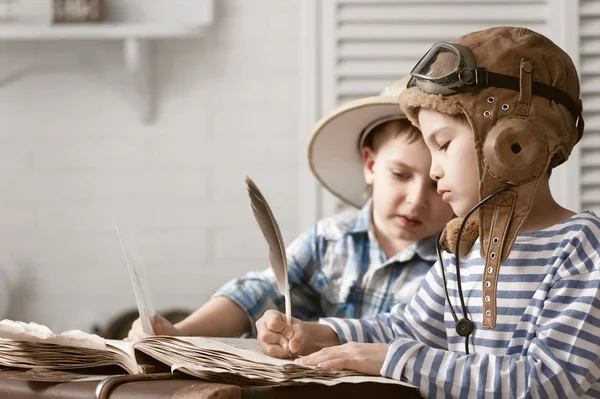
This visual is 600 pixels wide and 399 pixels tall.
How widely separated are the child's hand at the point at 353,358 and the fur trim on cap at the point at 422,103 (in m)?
0.27

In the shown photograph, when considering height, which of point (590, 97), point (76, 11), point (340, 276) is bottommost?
point (340, 276)

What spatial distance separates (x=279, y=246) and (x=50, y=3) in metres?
1.59

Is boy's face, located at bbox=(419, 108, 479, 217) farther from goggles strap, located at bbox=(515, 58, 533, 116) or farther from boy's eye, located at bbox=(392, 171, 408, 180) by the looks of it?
boy's eye, located at bbox=(392, 171, 408, 180)

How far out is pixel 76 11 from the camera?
7.88 feet

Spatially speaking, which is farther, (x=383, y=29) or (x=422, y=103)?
(x=383, y=29)

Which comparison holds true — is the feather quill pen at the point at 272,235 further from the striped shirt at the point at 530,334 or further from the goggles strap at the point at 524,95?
the goggles strap at the point at 524,95

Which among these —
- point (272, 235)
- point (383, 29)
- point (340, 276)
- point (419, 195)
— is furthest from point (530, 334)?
point (383, 29)

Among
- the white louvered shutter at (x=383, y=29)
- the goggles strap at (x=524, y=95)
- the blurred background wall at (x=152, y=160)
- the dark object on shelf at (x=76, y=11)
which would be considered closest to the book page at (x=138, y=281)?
the goggles strap at (x=524, y=95)

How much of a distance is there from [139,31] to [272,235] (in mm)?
1427

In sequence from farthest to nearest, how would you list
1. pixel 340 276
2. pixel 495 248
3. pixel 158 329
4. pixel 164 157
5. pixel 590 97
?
pixel 164 157 → pixel 590 97 → pixel 340 276 → pixel 158 329 → pixel 495 248

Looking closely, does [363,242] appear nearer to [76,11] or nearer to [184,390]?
[184,390]

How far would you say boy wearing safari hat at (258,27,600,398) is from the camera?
914 millimetres

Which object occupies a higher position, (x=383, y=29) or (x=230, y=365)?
(x=383, y=29)

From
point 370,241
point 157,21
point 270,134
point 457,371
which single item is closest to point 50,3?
point 157,21
